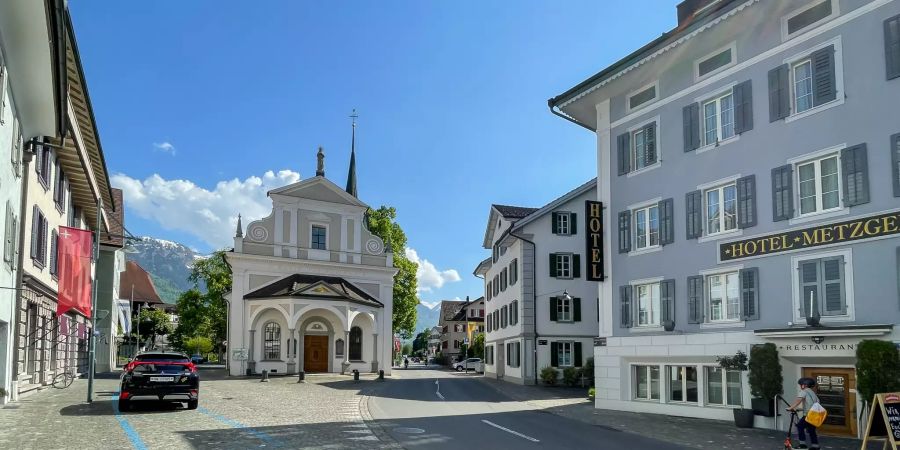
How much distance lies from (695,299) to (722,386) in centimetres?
253

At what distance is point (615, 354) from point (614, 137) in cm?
743

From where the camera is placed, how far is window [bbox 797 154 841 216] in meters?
17.1

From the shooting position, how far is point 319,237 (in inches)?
1826

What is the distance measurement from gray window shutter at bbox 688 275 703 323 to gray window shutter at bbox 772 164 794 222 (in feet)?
10.1

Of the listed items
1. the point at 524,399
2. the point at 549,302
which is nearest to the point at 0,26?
the point at 524,399

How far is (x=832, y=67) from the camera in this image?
1727 centimetres

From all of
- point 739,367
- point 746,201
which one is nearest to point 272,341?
point 739,367

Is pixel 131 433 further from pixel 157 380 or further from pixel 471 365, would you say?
pixel 471 365

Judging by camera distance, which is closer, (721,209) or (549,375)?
(721,209)

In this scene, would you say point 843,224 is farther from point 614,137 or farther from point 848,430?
point 614,137

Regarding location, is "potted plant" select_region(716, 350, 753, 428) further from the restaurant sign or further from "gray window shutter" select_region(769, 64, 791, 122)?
"gray window shutter" select_region(769, 64, 791, 122)

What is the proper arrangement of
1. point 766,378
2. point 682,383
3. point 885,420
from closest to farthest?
1. point 885,420
2. point 766,378
3. point 682,383

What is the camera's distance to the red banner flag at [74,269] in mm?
21547

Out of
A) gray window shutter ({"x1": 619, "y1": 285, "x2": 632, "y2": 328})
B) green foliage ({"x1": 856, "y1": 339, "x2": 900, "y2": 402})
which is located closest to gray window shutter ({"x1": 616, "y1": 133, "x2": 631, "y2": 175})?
gray window shutter ({"x1": 619, "y1": 285, "x2": 632, "y2": 328})
